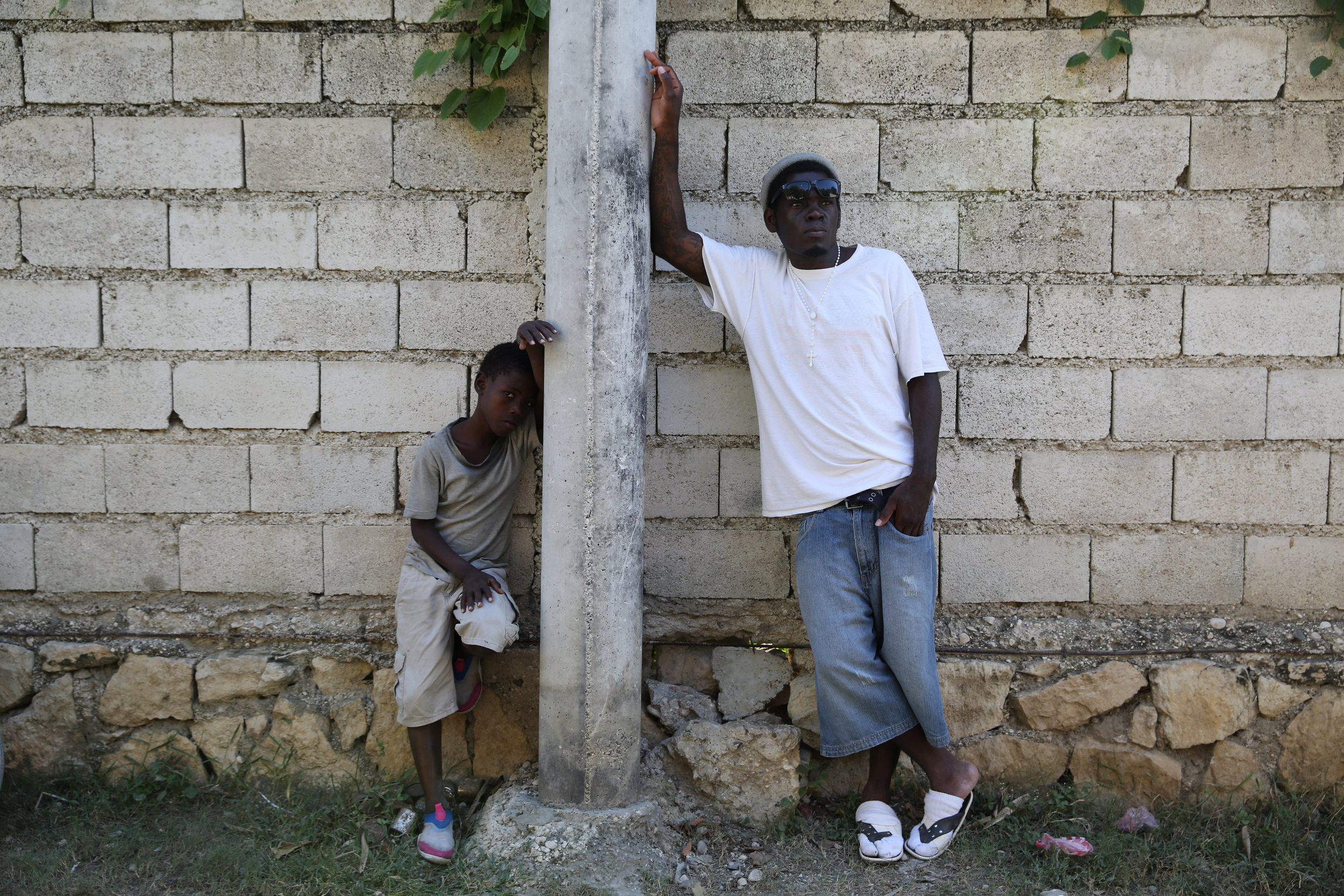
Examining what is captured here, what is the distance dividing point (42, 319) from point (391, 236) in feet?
4.16

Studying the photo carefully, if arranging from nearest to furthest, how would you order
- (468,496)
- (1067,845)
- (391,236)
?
(1067,845) → (468,496) → (391,236)

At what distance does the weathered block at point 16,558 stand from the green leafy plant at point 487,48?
6.77 feet

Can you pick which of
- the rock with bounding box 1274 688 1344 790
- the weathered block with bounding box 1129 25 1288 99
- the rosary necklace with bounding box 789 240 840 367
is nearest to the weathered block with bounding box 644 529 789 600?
the rosary necklace with bounding box 789 240 840 367

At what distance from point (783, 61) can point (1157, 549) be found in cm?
211

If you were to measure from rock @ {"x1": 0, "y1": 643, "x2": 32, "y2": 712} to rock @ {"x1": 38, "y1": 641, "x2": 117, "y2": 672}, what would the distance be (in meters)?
0.05

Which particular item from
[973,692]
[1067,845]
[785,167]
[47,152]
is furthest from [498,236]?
[1067,845]

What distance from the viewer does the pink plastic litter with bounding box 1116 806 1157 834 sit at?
3.08 m

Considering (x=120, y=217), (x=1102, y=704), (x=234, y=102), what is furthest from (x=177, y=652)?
(x=1102, y=704)

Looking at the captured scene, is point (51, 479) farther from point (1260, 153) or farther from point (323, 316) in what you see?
point (1260, 153)

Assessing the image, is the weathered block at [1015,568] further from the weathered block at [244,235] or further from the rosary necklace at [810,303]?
the weathered block at [244,235]

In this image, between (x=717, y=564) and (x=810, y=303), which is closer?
(x=810, y=303)

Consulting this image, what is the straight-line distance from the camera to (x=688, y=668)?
3.34 metres

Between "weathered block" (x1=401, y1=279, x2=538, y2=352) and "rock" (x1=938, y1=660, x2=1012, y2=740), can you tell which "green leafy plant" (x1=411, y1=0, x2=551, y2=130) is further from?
"rock" (x1=938, y1=660, x2=1012, y2=740)

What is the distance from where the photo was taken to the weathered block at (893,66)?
317 centimetres
